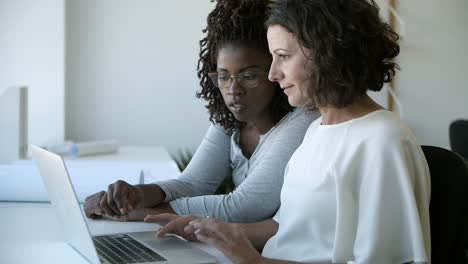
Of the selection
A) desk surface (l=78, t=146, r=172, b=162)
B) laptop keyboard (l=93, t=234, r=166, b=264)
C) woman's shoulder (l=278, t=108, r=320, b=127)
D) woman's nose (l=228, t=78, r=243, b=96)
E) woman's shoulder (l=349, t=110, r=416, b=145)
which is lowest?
desk surface (l=78, t=146, r=172, b=162)

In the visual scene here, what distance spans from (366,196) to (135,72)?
277 centimetres

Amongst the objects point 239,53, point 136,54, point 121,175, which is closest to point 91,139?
point 136,54

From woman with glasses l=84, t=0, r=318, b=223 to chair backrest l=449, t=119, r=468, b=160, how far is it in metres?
1.46

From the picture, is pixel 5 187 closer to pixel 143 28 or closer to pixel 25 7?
pixel 25 7

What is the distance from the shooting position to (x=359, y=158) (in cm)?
121

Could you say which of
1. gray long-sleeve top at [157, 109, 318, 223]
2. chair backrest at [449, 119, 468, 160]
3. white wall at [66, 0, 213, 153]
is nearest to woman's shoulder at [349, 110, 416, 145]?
gray long-sleeve top at [157, 109, 318, 223]

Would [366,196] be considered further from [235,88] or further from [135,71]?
[135,71]

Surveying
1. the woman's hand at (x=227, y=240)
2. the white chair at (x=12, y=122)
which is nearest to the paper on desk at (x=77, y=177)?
the white chair at (x=12, y=122)

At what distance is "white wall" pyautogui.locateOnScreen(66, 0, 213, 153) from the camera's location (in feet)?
12.2

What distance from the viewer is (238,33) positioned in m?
1.79

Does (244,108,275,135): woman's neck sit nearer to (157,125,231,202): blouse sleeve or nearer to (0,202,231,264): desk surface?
(157,125,231,202): blouse sleeve

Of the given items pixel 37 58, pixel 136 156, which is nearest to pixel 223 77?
pixel 136 156

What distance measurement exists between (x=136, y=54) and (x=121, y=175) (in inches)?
59.6

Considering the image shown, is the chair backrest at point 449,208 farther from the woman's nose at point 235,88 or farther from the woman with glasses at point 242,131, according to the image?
the woman's nose at point 235,88
